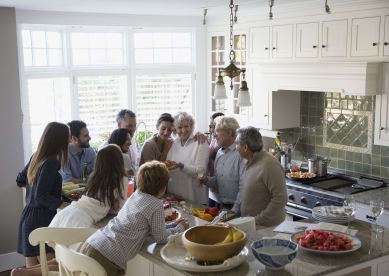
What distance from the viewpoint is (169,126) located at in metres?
4.57

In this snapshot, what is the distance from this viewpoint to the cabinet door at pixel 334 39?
15.8ft

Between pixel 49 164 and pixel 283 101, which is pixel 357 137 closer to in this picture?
pixel 283 101

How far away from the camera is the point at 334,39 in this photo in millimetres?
4891

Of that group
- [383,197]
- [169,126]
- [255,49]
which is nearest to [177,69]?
[255,49]

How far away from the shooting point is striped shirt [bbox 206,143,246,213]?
162 inches

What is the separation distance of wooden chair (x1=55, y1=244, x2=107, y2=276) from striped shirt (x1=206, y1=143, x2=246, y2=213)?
5.17 feet

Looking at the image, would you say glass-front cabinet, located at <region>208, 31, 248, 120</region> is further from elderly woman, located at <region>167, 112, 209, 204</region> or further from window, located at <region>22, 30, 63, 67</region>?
window, located at <region>22, 30, 63, 67</region>

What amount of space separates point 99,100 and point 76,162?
5.54 ft

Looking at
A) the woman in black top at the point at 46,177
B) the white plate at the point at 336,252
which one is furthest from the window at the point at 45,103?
the white plate at the point at 336,252

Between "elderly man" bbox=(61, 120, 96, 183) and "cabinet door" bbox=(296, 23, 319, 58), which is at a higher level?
"cabinet door" bbox=(296, 23, 319, 58)

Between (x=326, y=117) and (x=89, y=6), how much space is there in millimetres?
2616

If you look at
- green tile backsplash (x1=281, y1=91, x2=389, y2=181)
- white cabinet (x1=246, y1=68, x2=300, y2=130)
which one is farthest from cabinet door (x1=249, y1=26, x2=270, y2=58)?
green tile backsplash (x1=281, y1=91, x2=389, y2=181)

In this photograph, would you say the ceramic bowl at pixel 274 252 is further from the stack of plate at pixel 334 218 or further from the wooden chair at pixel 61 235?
the wooden chair at pixel 61 235

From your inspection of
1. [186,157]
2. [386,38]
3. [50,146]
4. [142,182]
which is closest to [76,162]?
[50,146]
